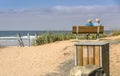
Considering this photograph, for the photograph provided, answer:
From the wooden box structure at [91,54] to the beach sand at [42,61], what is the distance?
3401mm

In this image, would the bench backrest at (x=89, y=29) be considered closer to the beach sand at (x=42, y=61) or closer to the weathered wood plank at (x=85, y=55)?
the beach sand at (x=42, y=61)

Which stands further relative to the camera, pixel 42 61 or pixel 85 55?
pixel 42 61

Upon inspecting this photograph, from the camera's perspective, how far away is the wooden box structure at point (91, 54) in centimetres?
929

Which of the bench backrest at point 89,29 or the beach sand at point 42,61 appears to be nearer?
the beach sand at point 42,61

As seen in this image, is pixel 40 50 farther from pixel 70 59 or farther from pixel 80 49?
pixel 80 49

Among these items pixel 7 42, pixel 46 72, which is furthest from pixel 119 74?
pixel 7 42

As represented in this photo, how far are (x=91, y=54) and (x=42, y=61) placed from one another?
6.21 meters

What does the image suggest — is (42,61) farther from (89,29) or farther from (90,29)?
(90,29)

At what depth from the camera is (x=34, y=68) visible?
562 inches

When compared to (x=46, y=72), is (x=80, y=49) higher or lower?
higher

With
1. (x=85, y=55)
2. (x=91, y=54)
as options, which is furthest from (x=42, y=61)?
(x=91, y=54)

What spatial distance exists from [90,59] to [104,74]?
0.58 m

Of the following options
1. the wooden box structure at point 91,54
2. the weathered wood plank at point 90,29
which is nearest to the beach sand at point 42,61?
the weathered wood plank at point 90,29

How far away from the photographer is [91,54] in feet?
30.6
